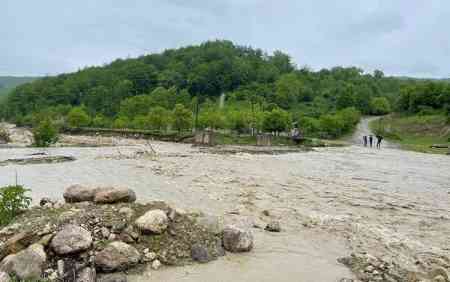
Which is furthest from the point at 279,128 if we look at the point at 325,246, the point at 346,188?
the point at 325,246

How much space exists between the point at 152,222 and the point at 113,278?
1846mm

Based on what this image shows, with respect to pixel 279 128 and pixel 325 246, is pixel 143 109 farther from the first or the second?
pixel 325 246

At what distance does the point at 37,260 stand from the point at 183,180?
14.1 metres

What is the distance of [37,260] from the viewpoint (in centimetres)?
780

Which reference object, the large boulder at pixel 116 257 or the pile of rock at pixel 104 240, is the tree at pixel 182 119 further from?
the large boulder at pixel 116 257

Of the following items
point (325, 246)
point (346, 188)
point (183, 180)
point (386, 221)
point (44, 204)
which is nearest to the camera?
point (325, 246)

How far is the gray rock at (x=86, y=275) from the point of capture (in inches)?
299

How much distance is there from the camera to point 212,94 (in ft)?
526

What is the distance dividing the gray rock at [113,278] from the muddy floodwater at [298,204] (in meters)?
0.32

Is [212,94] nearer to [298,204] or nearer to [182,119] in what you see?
[182,119]

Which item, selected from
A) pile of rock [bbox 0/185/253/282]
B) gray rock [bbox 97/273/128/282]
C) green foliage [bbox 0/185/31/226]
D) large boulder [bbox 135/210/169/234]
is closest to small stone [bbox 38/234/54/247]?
pile of rock [bbox 0/185/253/282]

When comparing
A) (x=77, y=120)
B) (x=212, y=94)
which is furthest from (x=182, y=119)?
(x=212, y=94)

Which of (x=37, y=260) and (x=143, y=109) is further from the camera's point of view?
(x=143, y=109)

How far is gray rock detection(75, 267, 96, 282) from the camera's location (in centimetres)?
760
